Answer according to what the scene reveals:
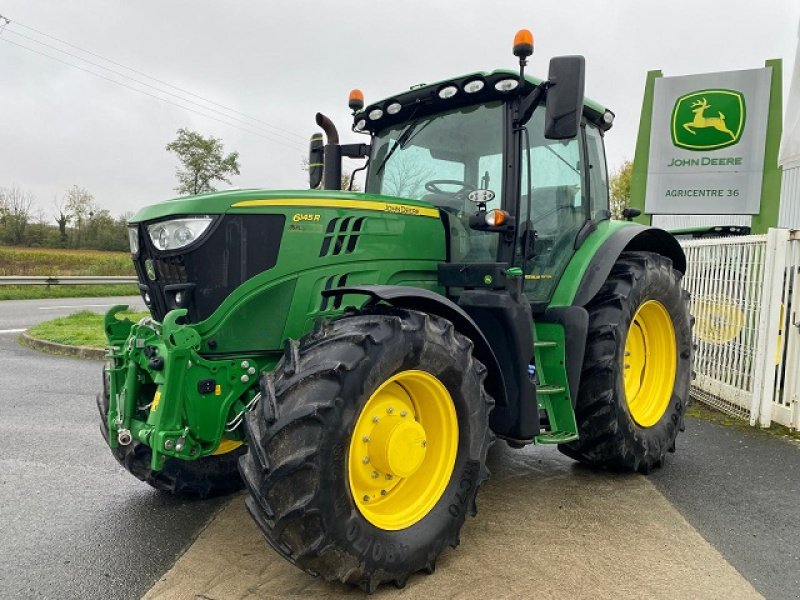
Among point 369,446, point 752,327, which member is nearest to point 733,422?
point 752,327

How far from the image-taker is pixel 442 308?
3.05 meters

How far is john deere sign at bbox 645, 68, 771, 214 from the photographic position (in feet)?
33.7

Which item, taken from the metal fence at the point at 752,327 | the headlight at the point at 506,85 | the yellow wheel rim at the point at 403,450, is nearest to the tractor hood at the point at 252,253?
the yellow wheel rim at the point at 403,450

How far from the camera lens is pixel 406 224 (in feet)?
11.3

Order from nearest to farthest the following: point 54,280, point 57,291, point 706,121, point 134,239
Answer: point 134,239 < point 706,121 < point 57,291 < point 54,280

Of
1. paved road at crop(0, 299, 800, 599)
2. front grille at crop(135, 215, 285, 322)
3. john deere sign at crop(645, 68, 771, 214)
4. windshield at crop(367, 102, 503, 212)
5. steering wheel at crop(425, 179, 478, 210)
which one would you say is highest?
john deere sign at crop(645, 68, 771, 214)

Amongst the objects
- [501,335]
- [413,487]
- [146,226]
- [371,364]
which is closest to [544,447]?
[501,335]

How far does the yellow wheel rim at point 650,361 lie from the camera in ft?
14.6

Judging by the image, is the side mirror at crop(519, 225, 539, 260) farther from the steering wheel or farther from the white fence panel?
the white fence panel

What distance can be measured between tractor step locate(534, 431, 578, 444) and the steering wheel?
1403 millimetres

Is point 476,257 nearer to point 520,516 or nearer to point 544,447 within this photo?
point 520,516

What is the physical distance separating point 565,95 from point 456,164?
0.84m

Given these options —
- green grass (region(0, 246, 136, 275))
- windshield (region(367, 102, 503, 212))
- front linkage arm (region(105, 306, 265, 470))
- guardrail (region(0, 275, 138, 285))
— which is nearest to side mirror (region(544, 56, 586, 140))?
windshield (region(367, 102, 503, 212))

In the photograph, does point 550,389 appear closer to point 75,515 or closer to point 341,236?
point 341,236
